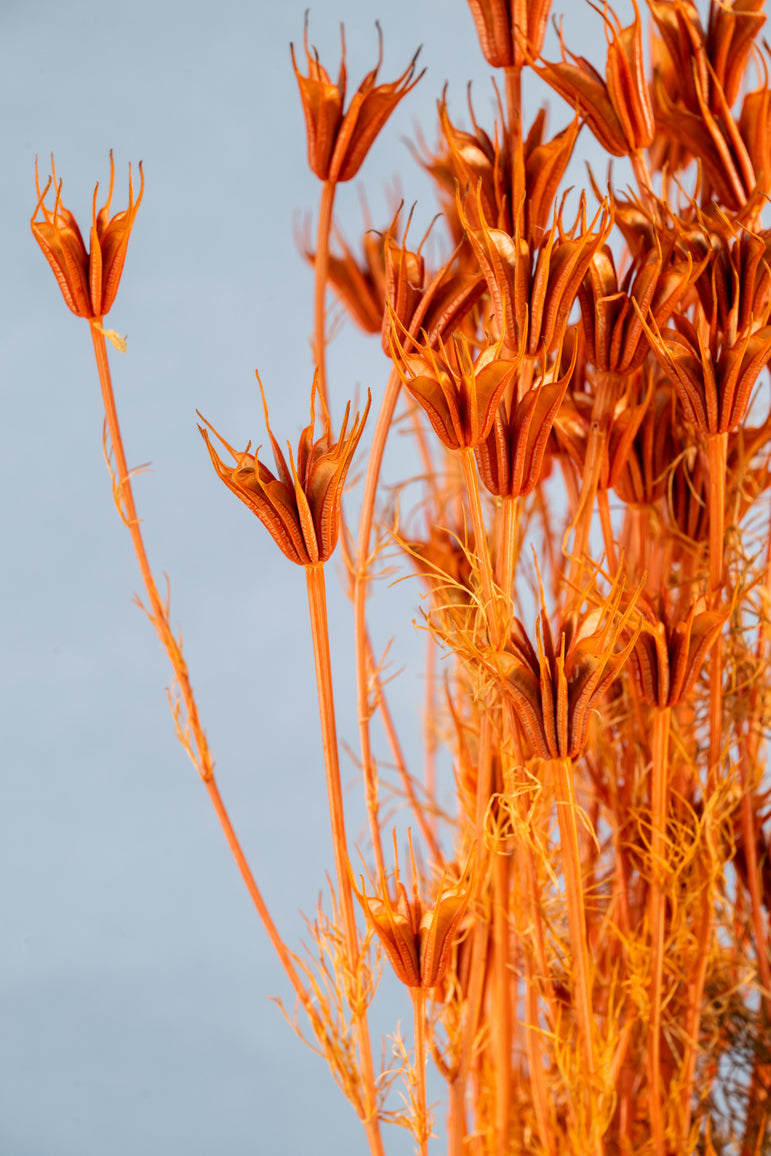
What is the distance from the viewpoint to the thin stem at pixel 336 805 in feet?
1.36

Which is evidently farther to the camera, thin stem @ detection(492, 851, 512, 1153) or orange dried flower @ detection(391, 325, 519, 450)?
thin stem @ detection(492, 851, 512, 1153)

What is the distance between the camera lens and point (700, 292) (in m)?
0.44

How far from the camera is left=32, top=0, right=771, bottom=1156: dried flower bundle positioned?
395mm

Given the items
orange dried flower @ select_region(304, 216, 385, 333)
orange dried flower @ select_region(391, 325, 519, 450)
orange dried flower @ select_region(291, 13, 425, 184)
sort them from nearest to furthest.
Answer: orange dried flower @ select_region(391, 325, 519, 450)
orange dried flower @ select_region(291, 13, 425, 184)
orange dried flower @ select_region(304, 216, 385, 333)

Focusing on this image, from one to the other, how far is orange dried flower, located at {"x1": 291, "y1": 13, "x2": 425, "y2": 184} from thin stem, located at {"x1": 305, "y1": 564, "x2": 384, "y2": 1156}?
0.55 feet

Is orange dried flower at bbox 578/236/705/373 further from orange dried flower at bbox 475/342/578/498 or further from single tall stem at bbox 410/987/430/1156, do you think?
single tall stem at bbox 410/987/430/1156

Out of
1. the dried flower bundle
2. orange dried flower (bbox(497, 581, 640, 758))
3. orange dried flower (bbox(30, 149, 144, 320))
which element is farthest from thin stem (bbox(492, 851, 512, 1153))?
orange dried flower (bbox(30, 149, 144, 320))

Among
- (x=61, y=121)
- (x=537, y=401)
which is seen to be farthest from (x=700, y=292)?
(x=61, y=121)

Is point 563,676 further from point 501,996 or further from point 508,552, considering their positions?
point 501,996

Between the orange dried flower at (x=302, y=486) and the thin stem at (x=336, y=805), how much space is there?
0.01 metres

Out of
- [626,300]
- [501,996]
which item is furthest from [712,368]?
[501,996]

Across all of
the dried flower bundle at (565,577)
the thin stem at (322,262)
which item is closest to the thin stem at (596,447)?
the dried flower bundle at (565,577)

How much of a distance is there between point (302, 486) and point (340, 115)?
0.17 meters

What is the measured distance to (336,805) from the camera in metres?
0.43
